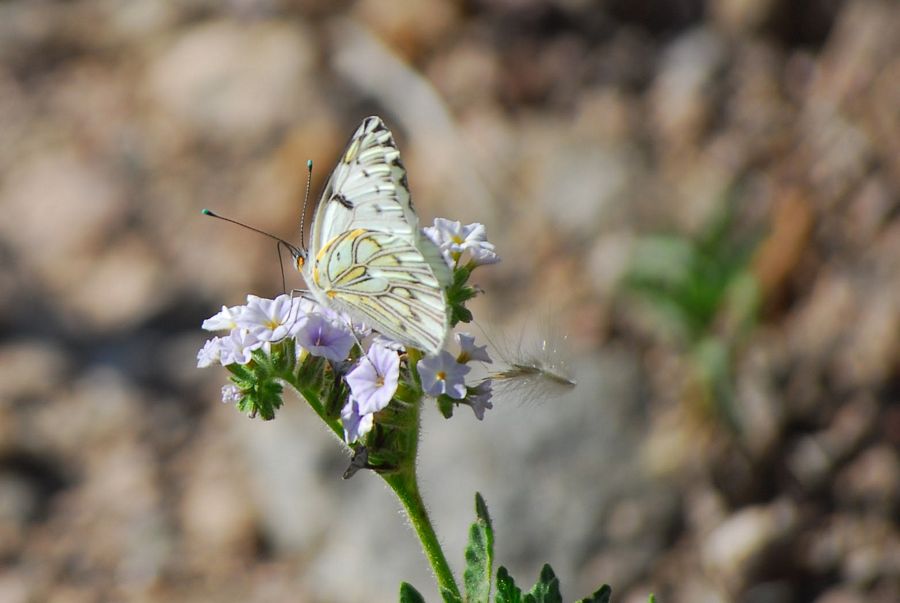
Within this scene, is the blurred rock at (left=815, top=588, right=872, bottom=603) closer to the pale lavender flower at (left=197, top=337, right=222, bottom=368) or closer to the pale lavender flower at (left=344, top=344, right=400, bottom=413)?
the pale lavender flower at (left=344, top=344, right=400, bottom=413)

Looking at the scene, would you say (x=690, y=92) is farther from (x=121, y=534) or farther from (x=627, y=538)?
(x=121, y=534)

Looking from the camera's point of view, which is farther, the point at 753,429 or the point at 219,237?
the point at 219,237

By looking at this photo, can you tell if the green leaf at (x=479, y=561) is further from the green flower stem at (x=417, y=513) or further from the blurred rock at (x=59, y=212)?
the blurred rock at (x=59, y=212)

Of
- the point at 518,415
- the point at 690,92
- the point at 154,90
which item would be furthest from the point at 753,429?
the point at 154,90

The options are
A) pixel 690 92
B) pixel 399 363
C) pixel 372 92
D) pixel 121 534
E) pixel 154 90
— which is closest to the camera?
pixel 399 363

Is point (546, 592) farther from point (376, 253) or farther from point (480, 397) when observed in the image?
point (376, 253)

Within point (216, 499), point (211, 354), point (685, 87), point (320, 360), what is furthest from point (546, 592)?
point (685, 87)
